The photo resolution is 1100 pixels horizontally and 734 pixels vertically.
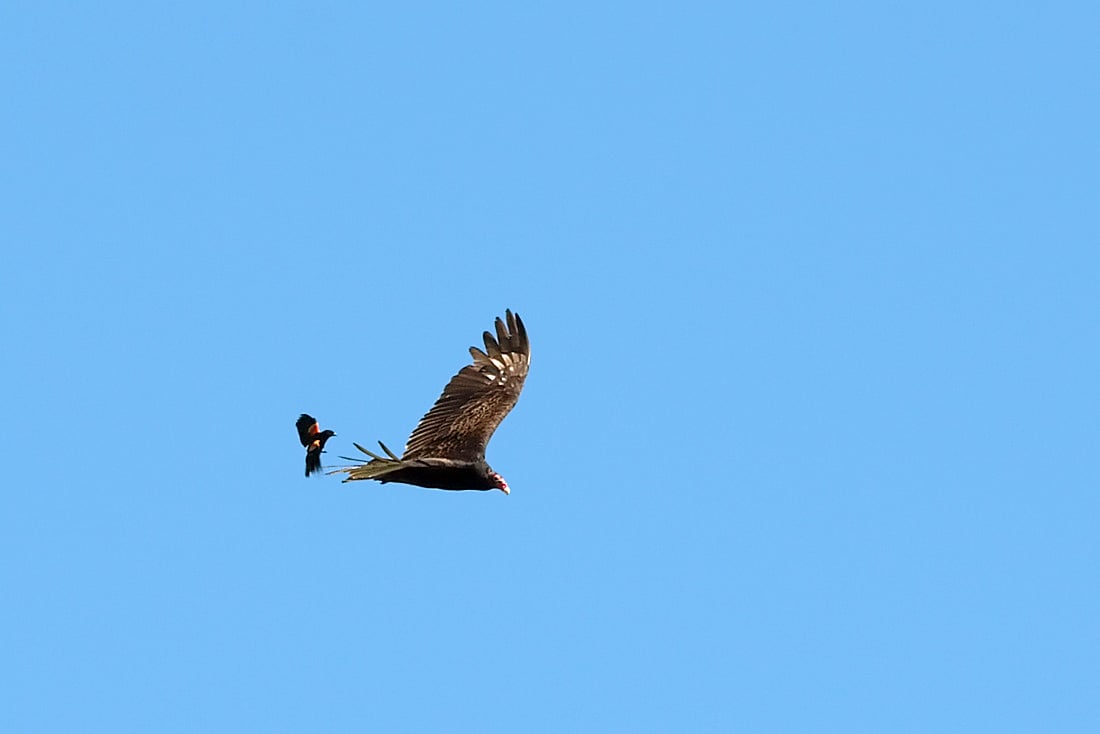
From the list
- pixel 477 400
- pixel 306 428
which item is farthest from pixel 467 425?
pixel 306 428

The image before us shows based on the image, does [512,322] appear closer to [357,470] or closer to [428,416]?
[428,416]

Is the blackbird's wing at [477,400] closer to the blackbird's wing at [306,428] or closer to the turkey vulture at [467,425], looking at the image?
the turkey vulture at [467,425]

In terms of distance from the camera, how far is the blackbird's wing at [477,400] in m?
28.1

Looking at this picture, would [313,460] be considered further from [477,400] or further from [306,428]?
[477,400]

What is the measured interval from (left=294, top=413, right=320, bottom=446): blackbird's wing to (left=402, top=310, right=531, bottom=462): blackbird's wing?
1574 mm

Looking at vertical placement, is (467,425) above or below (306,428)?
above

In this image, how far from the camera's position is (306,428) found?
27234mm

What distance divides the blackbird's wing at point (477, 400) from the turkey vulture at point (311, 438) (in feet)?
5.04

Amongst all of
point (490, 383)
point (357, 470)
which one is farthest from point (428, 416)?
point (357, 470)

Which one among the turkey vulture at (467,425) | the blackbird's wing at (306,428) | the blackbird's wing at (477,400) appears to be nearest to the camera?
the turkey vulture at (467,425)

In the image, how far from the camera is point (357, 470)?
25.1 meters

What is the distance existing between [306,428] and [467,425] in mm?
2778

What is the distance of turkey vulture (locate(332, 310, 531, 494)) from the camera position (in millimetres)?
26234

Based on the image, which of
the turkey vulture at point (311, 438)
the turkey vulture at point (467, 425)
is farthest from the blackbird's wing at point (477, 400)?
the turkey vulture at point (311, 438)
